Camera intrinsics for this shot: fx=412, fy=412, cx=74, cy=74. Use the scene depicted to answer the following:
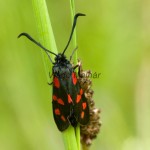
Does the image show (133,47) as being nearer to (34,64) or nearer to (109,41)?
(109,41)

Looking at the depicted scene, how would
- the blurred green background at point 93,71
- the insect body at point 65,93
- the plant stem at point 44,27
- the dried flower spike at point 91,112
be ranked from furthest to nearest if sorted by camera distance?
the blurred green background at point 93,71
the insect body at point 65,93
the dried flower spike at point 91,112
the plant stem at point 44,27

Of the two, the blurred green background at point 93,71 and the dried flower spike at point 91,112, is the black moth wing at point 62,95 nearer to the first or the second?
the dried flower spike at point 91,112

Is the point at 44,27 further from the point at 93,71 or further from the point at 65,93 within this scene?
the point at 93,71

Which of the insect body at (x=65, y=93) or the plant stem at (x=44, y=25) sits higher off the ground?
the plant stem at (x=44, y=25)

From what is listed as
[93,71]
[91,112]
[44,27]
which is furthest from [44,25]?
[93,71]

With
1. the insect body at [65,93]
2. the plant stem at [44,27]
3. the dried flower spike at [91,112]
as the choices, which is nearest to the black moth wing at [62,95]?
the insect body at [65,93]

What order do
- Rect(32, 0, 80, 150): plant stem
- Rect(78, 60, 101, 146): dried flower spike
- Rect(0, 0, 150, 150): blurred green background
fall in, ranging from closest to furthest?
1. Rect(32, 0, 80, 150): plant stem
2. Rect(78, 60, 101, 146): dried flower spike
3. Rect(0, 0, 150, 150): blurred green background

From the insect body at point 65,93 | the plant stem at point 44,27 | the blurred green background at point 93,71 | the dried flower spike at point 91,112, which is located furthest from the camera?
the blurred green background at point 93,71

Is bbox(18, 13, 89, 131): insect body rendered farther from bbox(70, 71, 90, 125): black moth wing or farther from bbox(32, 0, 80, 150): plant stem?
bbox(32, 0, 80, 150): plant stem

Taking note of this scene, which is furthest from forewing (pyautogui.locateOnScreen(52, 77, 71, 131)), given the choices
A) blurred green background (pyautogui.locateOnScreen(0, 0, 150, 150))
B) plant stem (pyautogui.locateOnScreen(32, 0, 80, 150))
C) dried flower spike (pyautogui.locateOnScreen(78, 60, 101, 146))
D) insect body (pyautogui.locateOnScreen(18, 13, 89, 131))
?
blurred green background (pyautogui.locateOnScreen(0, 0, 150, 150))
